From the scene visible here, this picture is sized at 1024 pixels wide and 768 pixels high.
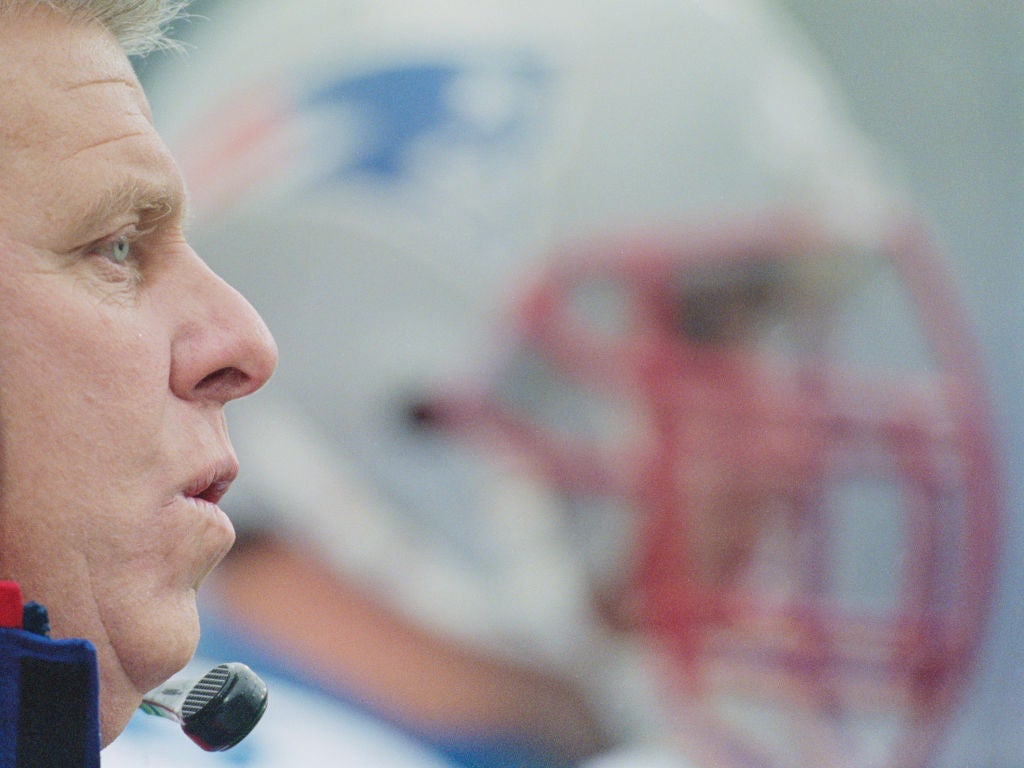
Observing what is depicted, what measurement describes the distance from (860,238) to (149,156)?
54.0 inches

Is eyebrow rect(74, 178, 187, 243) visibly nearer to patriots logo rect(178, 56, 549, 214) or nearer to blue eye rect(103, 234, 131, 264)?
blue eye rect(103, 234, 131, 264)

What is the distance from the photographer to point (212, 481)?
473mm

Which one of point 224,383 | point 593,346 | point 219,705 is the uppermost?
point 593,346

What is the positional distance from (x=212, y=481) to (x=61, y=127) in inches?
5.3

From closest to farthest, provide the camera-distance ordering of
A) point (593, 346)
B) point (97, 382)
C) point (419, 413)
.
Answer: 1. point (97, 382)
2. point (419, 413)
3. point (593, 346)

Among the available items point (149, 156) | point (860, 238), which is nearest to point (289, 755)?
point (149, 156)

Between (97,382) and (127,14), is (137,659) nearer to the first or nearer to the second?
(97,382)

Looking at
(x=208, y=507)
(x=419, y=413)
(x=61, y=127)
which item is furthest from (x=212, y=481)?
(x=419, y=413)

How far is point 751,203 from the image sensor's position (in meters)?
1.59

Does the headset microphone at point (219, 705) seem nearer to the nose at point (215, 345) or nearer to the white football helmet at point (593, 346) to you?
the nose at point (215, 345)

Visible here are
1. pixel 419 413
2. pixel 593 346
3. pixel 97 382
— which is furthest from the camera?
pixel 593 346

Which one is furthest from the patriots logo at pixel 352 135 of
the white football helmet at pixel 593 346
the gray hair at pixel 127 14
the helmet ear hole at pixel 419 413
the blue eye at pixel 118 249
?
the blue eye at pixel 118 249

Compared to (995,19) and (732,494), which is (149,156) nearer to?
(732,494)

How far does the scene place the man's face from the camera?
431 millimetres
